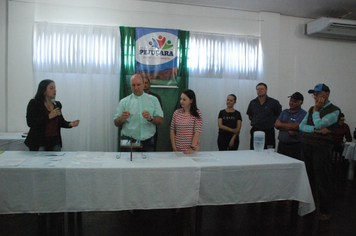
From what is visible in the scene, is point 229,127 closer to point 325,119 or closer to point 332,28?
point 325,119

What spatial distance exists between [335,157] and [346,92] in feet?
4.61

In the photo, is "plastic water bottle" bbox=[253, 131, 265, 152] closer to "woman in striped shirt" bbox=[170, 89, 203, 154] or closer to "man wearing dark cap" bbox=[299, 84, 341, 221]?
"man wearing dark cap" bbox=[299, 84, 341, 221]

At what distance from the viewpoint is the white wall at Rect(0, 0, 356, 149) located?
3.82 metres

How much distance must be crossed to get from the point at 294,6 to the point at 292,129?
8.09ft

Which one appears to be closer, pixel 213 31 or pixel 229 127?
pixel 229 127

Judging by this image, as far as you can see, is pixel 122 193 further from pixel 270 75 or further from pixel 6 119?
pixel 270 75

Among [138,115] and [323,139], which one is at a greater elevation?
[138,115]

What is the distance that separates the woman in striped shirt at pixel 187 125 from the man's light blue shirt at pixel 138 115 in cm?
28

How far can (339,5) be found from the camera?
418 cm

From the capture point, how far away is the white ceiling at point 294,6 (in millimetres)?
4062

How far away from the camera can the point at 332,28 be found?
174 inches

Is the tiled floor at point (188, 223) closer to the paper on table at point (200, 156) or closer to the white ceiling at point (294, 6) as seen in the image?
the paper on table at point (200, 156)

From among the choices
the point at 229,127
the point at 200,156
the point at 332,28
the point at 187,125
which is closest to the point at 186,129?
the point at 187,125

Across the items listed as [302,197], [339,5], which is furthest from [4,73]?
[339,5]
